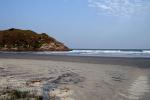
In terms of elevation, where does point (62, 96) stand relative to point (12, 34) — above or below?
below

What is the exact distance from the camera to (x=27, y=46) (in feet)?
317

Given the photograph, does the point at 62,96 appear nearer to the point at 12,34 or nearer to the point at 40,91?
the point at 40,91

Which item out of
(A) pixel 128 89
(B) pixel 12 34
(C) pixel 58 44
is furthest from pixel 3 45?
(A) pixel 128 89

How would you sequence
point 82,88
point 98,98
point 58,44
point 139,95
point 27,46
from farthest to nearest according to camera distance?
point 58,44 → point 27,46 → point 82,88 → point 139,95 → point 98,98

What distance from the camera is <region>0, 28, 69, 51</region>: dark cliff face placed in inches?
3797

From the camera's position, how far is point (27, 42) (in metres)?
97.9

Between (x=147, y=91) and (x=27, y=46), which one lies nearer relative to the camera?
(x=147, y=91)

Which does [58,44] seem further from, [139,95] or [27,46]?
[139,95]

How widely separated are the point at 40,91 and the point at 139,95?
334cm

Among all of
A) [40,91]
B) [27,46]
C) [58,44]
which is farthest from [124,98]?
[58,44]

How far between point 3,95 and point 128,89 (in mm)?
5113

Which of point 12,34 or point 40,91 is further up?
point 12,34

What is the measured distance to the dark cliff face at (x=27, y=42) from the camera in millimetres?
96438

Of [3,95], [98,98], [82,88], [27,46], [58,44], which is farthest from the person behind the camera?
[58,44]
